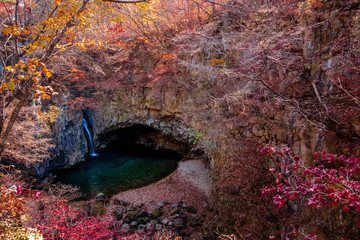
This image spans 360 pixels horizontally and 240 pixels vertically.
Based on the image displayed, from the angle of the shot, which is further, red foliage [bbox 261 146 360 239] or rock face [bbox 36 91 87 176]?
rock face [bbox 36 91 87 176]

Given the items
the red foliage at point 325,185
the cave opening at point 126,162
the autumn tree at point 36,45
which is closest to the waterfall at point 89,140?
the cave opening at point 126,162

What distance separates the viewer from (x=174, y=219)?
328 inches

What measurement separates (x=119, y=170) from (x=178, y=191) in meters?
5.31

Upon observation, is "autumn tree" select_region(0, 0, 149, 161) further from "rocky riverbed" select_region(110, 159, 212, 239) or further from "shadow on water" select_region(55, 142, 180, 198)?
"shadow on water" select_region(55, 142, 180, 198)

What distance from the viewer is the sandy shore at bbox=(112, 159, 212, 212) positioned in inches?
381

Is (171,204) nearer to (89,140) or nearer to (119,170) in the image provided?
(119,170)

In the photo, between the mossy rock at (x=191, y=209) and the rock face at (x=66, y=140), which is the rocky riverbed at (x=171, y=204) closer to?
the mossy rock at (x=191, y=209)

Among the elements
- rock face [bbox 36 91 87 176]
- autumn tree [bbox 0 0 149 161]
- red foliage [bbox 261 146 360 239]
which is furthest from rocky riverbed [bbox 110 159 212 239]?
autumn tree [bbox 0 0 149 161]

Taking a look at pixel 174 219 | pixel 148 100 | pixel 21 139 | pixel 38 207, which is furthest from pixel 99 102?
pixel 174 219

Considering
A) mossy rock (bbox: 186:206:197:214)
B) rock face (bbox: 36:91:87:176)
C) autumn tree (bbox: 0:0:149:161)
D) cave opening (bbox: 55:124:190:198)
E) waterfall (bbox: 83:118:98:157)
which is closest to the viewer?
autumn tree (bbox: 0:0:149:161)

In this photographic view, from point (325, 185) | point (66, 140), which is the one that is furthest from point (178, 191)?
point (66, 140)

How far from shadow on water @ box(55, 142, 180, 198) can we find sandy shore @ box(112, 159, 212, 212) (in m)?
1.03

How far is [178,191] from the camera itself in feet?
34.8

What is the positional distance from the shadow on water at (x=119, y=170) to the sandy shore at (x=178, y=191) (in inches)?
40.7
